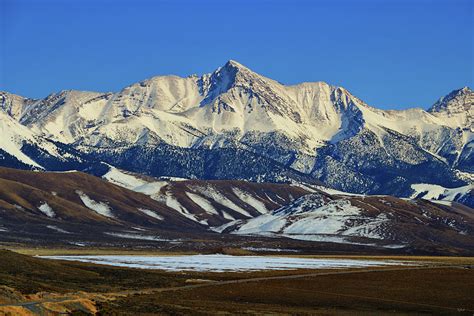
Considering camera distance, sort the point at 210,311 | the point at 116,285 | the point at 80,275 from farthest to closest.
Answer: the point at 80,275
the point at 116,285
the point at 210,311

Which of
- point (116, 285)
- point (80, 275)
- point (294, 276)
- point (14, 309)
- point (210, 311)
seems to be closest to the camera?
point (14, 309)

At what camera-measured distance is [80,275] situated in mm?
143125

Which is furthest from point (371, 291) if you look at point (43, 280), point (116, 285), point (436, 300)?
point (43, 280)

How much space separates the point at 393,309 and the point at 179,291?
30.7 metres

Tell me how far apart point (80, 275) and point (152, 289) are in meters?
18.0

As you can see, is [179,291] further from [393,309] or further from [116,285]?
[393,309]

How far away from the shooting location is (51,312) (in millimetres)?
89438

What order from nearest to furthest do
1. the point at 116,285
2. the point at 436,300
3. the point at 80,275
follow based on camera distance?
the point at 436,300, the point at 116,285, the point at 80,275

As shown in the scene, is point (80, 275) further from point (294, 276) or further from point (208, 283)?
point (294, 276)

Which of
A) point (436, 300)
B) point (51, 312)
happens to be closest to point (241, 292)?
point (436, 300)

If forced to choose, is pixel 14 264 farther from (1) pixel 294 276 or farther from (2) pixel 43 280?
(1) pixel 294 276

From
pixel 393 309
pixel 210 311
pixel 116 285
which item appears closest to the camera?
pixel 210 311

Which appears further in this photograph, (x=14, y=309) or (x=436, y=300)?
(x=436, y=300)

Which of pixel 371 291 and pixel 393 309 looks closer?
pixel 393 309
